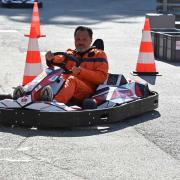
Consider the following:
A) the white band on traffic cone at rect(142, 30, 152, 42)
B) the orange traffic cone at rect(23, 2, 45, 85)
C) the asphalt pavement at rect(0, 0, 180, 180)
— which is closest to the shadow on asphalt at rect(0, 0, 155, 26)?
the white band on traffic cone at rect(142, 30, 152, 42)

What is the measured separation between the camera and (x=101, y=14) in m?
23.3

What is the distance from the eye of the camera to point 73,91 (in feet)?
25.5

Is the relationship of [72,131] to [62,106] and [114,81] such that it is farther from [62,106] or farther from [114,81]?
[114,81]

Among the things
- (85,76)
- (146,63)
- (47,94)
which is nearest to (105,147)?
(47,94)

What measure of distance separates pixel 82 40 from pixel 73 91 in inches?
26.3

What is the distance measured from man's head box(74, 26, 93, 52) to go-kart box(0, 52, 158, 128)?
10.3 inches

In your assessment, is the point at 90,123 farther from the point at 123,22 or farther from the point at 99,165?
the point at 123,22

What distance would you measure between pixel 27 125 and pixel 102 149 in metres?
1.02

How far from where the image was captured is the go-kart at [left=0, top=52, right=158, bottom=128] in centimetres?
716

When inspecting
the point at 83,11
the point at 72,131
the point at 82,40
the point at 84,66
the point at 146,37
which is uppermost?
the point at 82,40

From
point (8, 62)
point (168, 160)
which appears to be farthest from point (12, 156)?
point (8, 62)

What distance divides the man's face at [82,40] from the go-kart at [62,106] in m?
0.26

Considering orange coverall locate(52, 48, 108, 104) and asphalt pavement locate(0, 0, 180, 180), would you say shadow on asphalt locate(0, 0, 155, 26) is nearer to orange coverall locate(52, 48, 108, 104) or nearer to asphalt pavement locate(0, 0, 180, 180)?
asphalt pavement locate(0, 0, 180, 180)

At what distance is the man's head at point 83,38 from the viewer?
8.08 m
